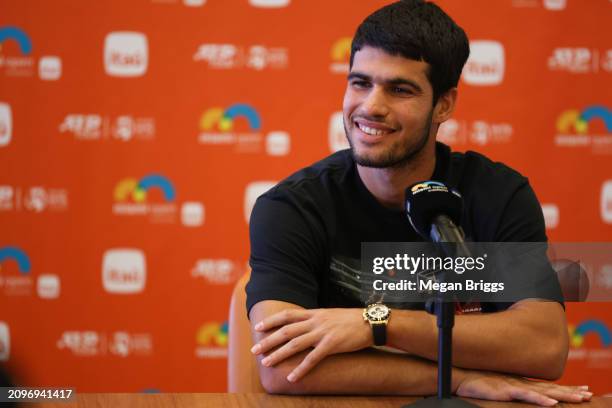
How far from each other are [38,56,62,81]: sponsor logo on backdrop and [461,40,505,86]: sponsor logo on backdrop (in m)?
1.89

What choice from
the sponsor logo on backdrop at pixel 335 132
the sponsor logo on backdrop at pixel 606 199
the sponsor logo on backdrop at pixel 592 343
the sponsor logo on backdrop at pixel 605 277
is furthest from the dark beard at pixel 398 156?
the sponsor logo on backdrop at pixel 592 343

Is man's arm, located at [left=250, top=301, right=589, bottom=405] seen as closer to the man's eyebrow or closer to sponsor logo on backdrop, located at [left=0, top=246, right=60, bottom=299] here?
the man's eyebrow

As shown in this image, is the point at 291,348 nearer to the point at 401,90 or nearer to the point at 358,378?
the point at 358,378

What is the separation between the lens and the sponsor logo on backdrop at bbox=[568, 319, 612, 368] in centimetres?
392

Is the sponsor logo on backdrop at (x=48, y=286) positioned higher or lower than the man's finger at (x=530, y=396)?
lower

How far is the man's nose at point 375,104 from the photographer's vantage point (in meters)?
2.07

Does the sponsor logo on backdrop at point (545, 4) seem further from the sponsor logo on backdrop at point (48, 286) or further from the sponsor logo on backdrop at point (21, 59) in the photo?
the sponsor logo on backdrop at point (48, 286)

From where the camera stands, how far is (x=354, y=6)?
3781 millimetres

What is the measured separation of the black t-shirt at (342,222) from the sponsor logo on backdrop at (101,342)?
193 cm

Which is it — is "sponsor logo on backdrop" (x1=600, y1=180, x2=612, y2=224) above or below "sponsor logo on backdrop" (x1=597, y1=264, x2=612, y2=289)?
below

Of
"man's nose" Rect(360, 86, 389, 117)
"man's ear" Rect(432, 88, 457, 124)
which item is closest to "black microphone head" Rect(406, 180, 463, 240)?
Answer: "man's nose" Rect(360, 86, 389, 117)

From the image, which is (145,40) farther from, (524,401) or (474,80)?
(524,401)

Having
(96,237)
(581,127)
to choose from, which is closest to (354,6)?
(581,127)

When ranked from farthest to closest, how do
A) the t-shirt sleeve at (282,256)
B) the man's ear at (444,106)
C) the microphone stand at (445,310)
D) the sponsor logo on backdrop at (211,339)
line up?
the sponsor logo on backdrop at (211,339) < the man's ear at (444,106) < the t-shirt sleeve at (282,256) < the microphone stand at (445,310)
